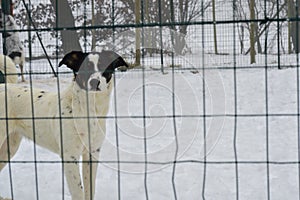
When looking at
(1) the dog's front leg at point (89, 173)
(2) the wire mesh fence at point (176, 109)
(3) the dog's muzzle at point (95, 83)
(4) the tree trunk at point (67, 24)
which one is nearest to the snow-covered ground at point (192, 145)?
(2) the wire mesh fence at point (176, 109)

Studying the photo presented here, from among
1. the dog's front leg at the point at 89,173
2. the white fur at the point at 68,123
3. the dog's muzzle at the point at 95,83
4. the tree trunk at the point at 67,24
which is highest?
the tree trunk at the point at 67,24

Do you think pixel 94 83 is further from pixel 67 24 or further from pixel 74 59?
pixel 67 24

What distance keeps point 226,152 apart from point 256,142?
346 mm

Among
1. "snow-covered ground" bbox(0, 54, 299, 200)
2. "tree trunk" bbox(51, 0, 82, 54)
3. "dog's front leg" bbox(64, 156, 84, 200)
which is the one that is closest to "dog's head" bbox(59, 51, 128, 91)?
"snow-covered ground" bbox(0, 54, 299, 200)

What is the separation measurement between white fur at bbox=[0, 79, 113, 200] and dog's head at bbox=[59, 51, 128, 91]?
85 millimetres

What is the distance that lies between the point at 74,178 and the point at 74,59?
740mm

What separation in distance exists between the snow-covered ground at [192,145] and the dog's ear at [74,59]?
0.43 m

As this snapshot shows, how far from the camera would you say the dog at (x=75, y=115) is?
3.06m

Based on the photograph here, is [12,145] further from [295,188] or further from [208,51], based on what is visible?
[208,51]

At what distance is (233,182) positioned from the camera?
3.50 metres

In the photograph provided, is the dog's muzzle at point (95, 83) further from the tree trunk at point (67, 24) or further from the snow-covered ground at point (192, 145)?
the tree trunk at point (67, 24)

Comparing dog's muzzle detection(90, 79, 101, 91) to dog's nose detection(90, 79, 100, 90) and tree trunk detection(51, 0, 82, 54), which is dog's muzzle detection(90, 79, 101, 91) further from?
tree trunk detection(51, 0, 82, 54)

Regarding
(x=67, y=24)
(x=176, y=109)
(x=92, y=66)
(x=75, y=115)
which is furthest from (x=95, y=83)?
(x=67, y=24)

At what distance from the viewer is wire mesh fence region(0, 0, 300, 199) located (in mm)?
3201
